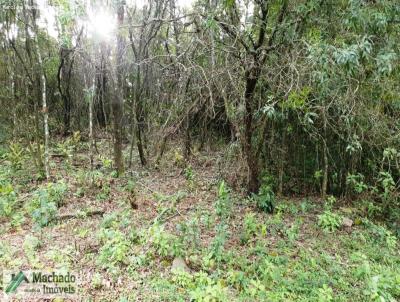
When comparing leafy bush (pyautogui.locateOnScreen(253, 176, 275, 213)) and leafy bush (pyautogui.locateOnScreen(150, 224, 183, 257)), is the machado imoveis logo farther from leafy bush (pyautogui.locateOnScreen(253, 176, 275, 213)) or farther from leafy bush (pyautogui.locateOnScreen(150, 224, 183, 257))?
leafy bush (pyautogui.locateOnScreen(253, 176, 275, 213))

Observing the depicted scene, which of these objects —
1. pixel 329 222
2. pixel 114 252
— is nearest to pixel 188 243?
pixel 114 252

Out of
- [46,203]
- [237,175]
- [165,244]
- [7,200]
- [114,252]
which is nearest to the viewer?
[114,252]

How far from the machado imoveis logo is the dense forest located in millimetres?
22

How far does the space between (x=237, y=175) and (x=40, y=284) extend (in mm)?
3758

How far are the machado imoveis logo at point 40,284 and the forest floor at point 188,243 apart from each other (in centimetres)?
9

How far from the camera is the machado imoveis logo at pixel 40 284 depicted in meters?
2.94

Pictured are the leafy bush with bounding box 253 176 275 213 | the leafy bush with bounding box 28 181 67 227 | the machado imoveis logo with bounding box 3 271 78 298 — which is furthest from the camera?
the leafy bush with bounding box 253 176 275 213

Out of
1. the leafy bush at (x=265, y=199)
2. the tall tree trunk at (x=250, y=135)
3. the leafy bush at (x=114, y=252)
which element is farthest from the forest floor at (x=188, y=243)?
the tall tree trunk at (x=250, y=135)

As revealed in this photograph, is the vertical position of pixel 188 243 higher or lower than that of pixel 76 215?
lower

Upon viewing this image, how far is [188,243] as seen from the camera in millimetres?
3941

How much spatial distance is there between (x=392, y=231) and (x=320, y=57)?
343 centimetres

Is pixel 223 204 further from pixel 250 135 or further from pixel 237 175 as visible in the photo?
pixel 250 135

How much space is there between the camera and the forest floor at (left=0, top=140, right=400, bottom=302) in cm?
314

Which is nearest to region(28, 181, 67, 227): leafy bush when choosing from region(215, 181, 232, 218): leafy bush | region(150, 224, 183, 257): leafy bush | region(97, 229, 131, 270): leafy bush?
region(97, 229, 131, 270): leafy bush
